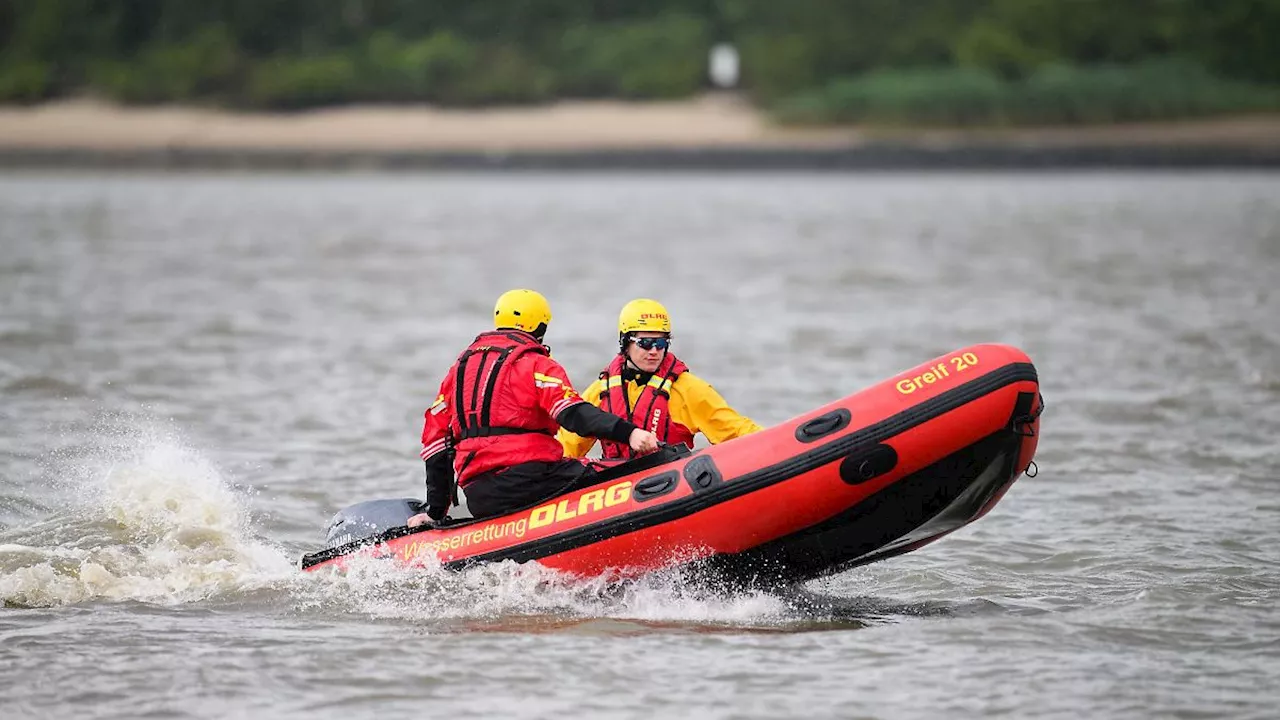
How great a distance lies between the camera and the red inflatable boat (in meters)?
8.09

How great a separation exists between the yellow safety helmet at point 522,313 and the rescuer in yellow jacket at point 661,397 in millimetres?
382

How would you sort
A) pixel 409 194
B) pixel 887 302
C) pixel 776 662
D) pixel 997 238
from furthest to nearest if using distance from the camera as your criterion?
pixel 409 194, pixel 997 238, pixel 887 302, pixel 776 662

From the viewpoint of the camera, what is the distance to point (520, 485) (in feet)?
27.8

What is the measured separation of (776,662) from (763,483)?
35.7 inches

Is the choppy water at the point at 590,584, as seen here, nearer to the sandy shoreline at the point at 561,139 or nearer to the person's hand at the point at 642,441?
the person's hand at the point at 642,441

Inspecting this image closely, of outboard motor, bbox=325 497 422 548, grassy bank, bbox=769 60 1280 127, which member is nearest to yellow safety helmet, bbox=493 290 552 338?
outboard motor, bbox=325 497 422 548

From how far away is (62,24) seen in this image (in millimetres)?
89062

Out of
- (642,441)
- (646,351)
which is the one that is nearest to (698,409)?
(646,351)

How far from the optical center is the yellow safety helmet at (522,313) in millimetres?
8492

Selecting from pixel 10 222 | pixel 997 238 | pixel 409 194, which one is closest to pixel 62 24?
pixel 409 194

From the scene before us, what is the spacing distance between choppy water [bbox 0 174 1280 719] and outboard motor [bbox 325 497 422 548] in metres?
0.25

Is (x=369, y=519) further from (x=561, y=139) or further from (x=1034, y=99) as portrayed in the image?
(x=561, y=139)

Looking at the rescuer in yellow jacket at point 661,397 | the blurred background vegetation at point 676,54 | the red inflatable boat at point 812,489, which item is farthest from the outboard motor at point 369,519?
the blurred background vegetation at point 676,54

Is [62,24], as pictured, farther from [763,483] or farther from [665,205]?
[763,483]
